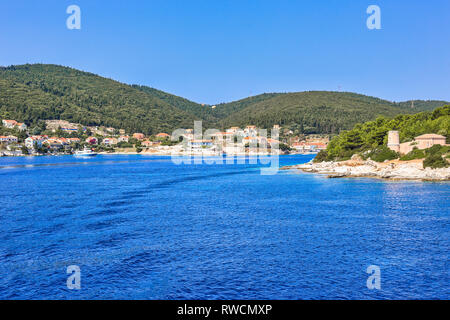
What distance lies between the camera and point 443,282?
11.7 meters

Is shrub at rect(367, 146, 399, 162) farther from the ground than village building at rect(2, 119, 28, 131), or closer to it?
closer to it

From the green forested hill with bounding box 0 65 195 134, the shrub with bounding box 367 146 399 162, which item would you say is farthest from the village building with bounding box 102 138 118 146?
the shrub with bounding box 367 146 399 162

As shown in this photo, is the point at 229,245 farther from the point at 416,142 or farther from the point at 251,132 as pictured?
the point at 251,132

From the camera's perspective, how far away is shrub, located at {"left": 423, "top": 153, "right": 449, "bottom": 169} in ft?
119

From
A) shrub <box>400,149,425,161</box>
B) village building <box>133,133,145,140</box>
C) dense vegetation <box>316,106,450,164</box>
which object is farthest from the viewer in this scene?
village building <box>133,133,145,140</box>

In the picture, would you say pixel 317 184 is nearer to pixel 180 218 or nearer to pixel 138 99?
pixel 180 218

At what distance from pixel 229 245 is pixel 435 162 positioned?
2927 centimetres

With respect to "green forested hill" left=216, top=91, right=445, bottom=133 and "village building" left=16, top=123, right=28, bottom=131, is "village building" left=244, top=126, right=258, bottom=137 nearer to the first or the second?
"green forested hill" left=216, top=91, right=445, bottom=133

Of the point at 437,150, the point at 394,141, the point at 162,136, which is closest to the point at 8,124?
the point at 162,136

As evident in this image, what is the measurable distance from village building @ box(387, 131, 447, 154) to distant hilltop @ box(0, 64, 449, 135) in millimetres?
91796

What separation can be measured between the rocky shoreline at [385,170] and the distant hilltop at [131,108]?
9080cm

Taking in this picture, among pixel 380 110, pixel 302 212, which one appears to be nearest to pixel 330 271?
pixel 302 212
